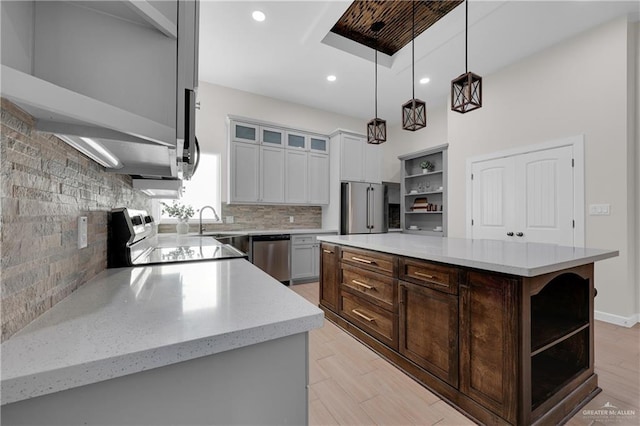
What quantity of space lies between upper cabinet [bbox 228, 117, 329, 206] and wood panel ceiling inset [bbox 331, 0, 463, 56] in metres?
1.80

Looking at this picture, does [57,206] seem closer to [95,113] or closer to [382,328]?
[95,113]

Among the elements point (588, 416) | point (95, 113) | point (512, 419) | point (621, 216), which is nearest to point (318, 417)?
point (512, 419)

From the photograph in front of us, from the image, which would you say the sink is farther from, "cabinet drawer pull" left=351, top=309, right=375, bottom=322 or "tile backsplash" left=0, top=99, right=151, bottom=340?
"tile backsplash" left=0, top=99, right=151, bottom=340

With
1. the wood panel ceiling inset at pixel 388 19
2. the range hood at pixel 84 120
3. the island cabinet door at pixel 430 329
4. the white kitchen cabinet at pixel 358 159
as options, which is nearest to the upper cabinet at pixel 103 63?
the range hood at pixel 84 120

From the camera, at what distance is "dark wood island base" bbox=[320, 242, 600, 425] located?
1327 millimetres

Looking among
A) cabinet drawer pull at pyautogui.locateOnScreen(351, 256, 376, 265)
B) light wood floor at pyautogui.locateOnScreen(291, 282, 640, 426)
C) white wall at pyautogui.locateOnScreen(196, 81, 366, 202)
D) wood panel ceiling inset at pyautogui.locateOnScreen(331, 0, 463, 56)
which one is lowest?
light wood floor at pyautogui.locateOnScreen(291, 282, 640, 426)

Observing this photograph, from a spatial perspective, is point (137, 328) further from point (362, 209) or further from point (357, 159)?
point (357, 159)

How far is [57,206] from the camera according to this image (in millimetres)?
806

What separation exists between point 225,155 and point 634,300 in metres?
5.59

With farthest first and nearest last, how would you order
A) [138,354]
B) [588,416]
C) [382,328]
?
1. [382,328]
2. [588,416]
3. [138,354]

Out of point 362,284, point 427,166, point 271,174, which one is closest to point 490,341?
point 362,284

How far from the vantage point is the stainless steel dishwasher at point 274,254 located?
4.14 meters
